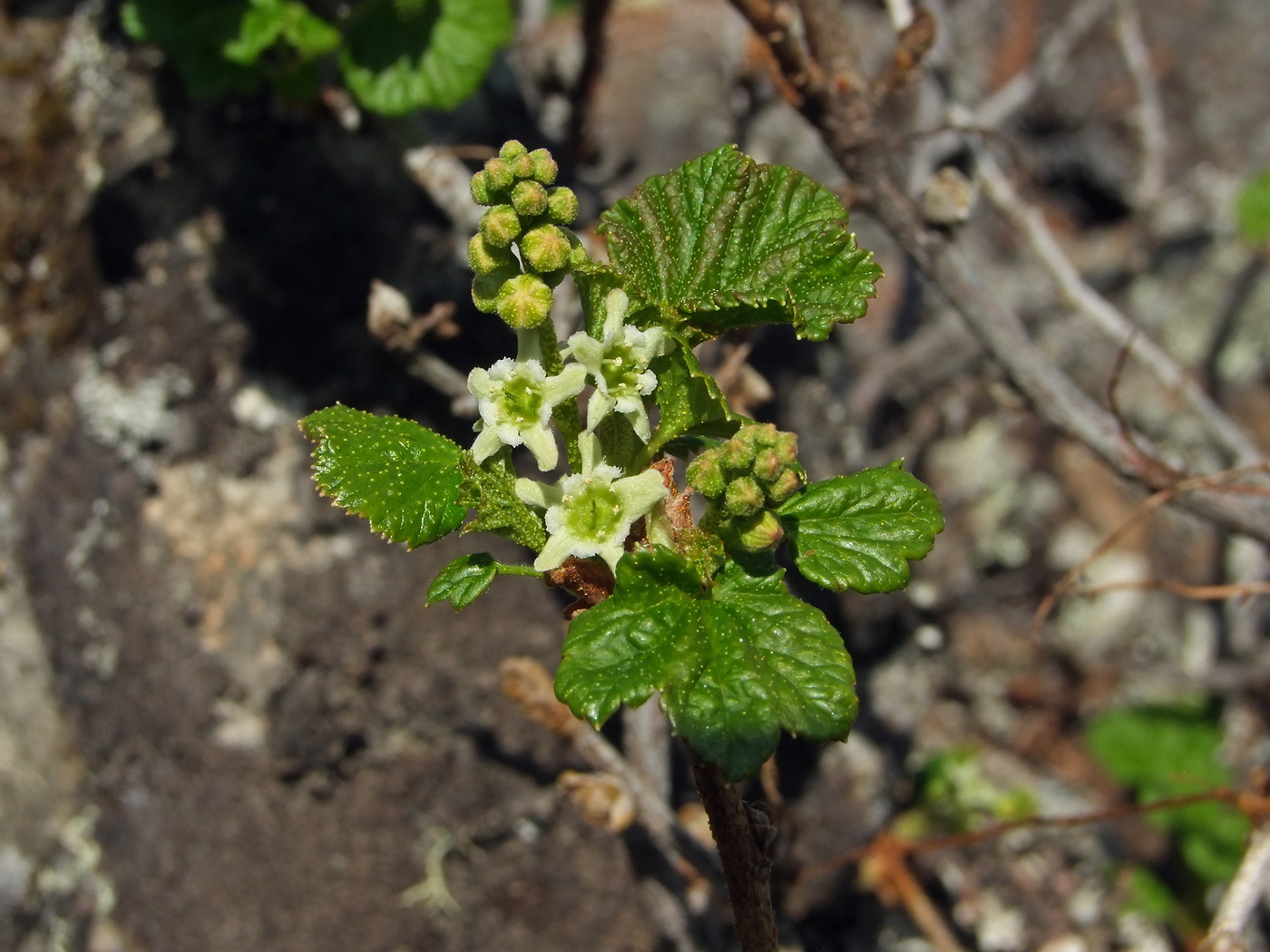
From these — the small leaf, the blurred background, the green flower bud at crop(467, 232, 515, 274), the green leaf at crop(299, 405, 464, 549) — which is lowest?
the blurred background

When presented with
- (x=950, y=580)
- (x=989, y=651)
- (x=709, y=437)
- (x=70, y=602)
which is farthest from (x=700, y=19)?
(x=709, y=437)

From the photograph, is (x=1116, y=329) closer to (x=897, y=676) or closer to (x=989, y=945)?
(x=897, y=676)

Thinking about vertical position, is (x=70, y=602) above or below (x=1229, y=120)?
below

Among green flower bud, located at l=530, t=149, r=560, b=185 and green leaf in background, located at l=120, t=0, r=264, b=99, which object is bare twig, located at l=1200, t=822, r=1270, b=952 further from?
green leaf in background, located at l=120, t=0, r=264, b=99

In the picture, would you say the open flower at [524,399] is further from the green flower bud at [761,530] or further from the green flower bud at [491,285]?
the green flower bud at [761,530]

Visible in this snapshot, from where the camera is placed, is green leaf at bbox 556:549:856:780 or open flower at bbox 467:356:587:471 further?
open flower at bbox 467:356:587:471

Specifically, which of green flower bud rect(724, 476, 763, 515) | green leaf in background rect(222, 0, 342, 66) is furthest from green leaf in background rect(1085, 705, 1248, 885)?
green leaf in background rect(222, 0, 342, 66)
